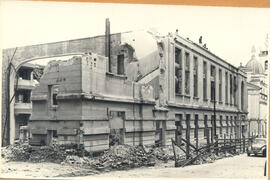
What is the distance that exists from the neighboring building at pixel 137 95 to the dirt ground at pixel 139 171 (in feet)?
3.15

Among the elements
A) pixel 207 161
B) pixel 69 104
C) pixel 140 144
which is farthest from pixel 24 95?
pixel 207 161

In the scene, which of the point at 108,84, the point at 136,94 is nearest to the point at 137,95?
the point at 136,94

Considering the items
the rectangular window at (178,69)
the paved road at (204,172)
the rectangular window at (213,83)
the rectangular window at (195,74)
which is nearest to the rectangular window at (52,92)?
the paved road at (204,172)

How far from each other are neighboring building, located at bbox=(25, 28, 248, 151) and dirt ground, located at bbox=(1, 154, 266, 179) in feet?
3.15

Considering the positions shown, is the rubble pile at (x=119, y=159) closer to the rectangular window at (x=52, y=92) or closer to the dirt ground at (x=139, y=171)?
the dirt ground at (x=139, y=171)

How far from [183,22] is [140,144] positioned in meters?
5.33

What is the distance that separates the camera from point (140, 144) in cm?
1564

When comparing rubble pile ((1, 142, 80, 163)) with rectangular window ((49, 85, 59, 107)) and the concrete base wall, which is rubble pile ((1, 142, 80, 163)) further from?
rectangular window ((49, 85, 59, 107))

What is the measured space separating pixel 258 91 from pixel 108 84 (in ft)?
26.9

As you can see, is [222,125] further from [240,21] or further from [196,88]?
[240,21]

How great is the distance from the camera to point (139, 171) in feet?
45.0

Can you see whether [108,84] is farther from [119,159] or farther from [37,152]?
[37,152]

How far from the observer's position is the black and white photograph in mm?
13094

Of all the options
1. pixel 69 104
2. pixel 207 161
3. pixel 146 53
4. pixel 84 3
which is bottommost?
pixel 207 161
